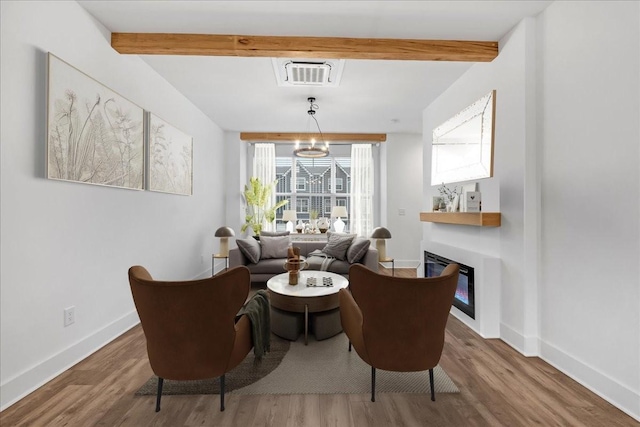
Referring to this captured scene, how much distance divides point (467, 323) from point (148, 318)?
3.00 m

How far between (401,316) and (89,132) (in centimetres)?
273

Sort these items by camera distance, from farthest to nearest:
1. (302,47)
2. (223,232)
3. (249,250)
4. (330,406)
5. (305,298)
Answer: (223,232), (249,250), (302,47), (305,298), (330,406)

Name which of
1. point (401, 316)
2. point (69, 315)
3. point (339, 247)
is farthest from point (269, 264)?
point (401, 316)

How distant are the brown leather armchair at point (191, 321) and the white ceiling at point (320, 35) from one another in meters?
2.16

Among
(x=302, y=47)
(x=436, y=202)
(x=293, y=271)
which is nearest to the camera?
(x=302, y=47)

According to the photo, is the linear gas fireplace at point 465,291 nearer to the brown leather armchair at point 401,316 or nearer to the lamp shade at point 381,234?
the lamp shade at point 381,234

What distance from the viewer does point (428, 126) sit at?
4648mm

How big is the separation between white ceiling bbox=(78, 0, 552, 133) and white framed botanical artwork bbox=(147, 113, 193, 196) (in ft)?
2.09

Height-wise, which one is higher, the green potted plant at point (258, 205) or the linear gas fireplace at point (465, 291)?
the green potted plant at point (258, 205)

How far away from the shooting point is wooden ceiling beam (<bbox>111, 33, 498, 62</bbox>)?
2.78 meters

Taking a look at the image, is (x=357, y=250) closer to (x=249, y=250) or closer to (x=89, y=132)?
(x=249, y=250)

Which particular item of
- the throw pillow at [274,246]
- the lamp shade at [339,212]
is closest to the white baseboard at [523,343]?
the throw pillow at [274,246]

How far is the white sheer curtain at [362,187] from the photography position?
7.01 metres

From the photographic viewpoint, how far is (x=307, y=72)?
3467 mm
